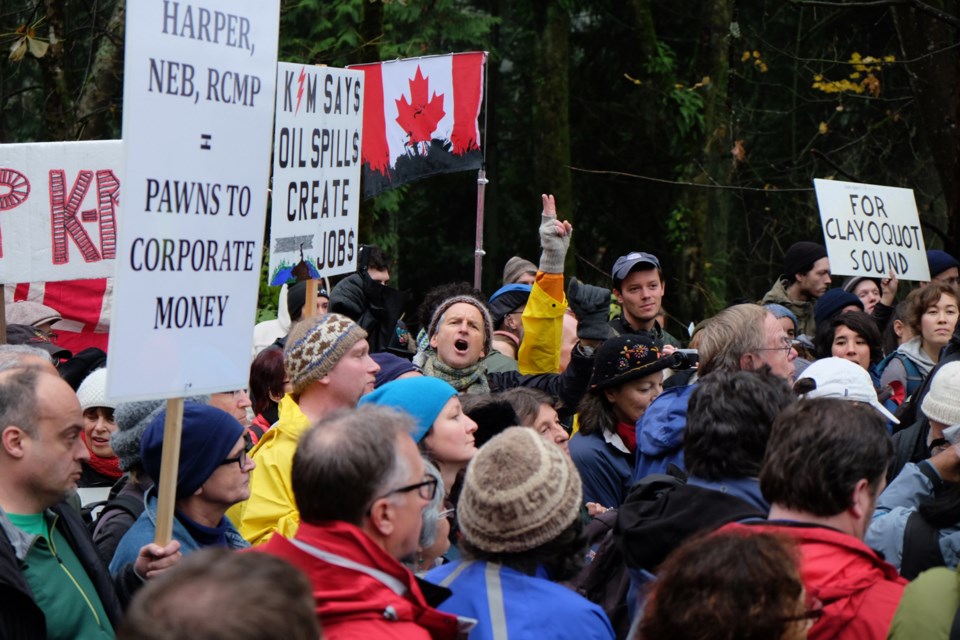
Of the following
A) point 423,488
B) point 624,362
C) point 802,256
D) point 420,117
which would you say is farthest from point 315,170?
point 802,256

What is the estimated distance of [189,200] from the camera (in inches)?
146

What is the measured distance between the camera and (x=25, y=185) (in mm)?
6328

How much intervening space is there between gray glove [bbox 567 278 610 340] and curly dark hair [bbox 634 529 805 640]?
372 cm

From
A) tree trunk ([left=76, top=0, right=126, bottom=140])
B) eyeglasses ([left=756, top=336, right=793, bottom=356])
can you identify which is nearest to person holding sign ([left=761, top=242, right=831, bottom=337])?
eyeglasses ([left=756, top=336, right=793, bottom=356])

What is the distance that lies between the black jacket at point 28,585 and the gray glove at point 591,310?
A: 3003mm

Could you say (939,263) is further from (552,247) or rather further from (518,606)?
(518,606)

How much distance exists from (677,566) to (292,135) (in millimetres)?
3869

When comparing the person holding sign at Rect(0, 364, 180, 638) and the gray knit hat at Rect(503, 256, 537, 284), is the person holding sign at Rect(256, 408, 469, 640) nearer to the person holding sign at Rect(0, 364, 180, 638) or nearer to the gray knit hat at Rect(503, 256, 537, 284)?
the person holding sign at Rect(0, 364, 180, 638)

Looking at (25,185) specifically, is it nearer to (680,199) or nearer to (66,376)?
(66,376)

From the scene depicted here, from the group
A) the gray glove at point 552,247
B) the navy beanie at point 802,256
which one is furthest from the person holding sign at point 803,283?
the gray glove at point 552,247

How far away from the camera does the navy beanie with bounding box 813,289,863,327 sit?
7816 millimetres

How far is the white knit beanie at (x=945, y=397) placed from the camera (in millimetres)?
4305

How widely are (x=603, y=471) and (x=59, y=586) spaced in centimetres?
229

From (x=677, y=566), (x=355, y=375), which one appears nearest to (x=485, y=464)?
(x=677, y=566)
